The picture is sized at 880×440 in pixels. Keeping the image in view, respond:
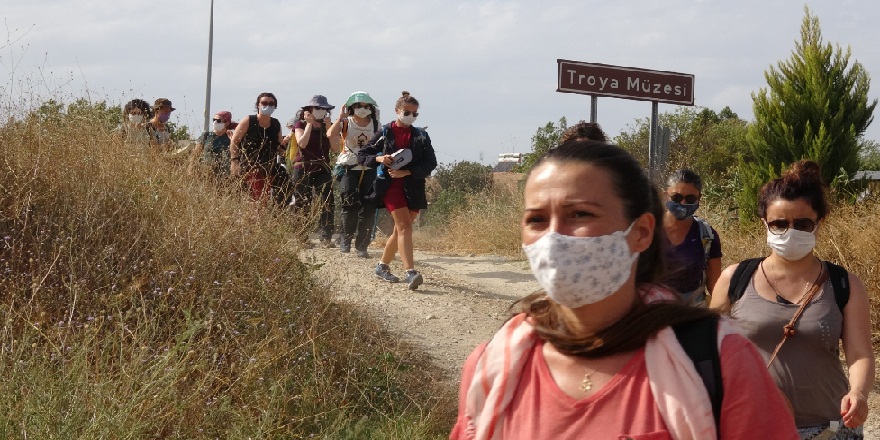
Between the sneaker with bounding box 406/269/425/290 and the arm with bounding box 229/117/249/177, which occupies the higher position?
the arm with bounding box 229/117/249/177

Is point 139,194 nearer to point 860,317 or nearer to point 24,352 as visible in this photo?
point 24,352

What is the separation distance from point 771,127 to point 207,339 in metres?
8.92

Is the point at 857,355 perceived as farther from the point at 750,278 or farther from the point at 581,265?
the point at 581,265

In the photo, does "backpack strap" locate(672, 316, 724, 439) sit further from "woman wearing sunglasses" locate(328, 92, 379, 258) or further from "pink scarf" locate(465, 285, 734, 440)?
"woman wearing sunglasses" locate(328, 92, 379, 258)

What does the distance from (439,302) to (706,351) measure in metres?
7.13

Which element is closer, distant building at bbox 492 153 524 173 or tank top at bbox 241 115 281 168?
tank top at bbox 241 115 281 168

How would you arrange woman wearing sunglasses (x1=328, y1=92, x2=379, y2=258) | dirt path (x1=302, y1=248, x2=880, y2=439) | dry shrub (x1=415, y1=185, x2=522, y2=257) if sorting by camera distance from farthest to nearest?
dry shrub (x1=415, y1=185, x2=522, y2=257) → woman wearing sunglasses (x1=328, y1=92, x2=379, y2=258) → dirt path (x1=302, y1=248, x2=880, y2=439)

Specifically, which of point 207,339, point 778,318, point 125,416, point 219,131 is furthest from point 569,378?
point 219,131

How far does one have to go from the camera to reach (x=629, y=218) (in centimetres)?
225

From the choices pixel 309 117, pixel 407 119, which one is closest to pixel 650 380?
pixel 407 119

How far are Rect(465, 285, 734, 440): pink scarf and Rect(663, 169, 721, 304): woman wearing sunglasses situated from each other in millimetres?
2969

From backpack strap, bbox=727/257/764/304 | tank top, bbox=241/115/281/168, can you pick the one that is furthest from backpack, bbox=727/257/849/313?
tank top, bbox=241/115/281/168

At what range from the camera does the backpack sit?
4.04 m

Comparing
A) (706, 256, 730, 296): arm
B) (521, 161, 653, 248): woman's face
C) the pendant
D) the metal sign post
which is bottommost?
(706, 256, 730, 296): arm
